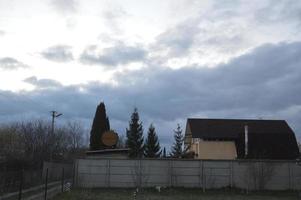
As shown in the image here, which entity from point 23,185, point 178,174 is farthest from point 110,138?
point 23,185

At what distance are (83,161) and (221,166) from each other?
11.8 m

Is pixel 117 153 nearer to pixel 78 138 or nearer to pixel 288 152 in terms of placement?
pixel 288 152

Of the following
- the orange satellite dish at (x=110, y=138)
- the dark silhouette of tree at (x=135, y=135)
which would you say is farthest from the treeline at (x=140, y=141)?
the orange satellite dish at (x=110, y=138)

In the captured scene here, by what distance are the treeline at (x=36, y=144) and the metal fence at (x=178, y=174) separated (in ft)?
17.1

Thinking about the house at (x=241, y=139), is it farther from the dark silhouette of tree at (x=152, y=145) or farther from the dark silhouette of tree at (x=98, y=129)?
the dark silhouette of tree at (x=152, y=145)

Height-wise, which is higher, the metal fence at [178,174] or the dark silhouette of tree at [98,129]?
the dark silhouette of tree at [98,129]

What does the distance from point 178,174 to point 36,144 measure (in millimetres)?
30413

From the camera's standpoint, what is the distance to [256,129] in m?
63.1

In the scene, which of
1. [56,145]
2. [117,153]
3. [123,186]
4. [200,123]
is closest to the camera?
[123,186]

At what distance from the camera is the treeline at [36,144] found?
4316 centimetres

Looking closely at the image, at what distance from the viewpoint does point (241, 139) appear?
5906 centimetres

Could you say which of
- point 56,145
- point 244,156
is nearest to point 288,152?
point 244,156

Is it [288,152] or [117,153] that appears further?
[288,152]

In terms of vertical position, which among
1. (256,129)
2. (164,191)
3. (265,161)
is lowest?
(164,191)
